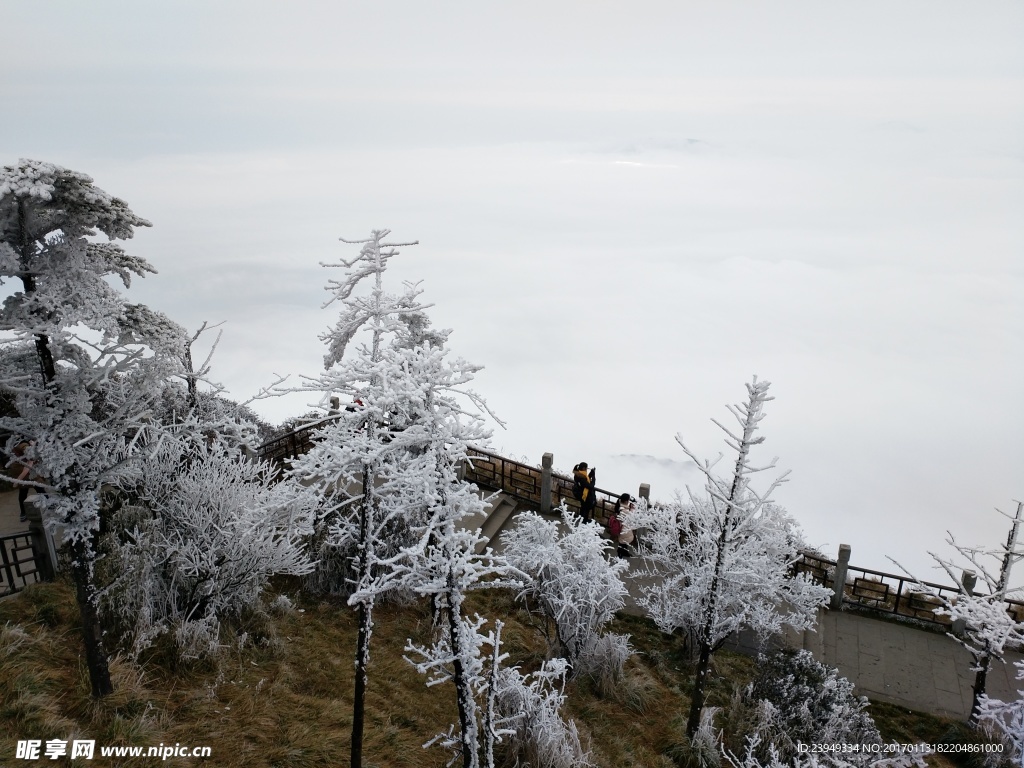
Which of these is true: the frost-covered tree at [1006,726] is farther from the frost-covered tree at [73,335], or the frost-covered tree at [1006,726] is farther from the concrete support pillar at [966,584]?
the frost-covered tree at [73,335]

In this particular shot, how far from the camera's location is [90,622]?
324 inches

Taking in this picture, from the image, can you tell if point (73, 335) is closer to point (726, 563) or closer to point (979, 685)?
point (726, 563)

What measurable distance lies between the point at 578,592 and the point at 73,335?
846cm

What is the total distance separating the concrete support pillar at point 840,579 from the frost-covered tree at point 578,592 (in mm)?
6009

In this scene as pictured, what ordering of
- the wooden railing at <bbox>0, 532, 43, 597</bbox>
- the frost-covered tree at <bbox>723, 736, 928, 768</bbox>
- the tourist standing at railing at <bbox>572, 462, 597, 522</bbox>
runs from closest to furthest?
the frost-covered tree at <bbox>723, 736, 928, 768</bbox> → the wooden railing at <bbox>0, 532, 43, 597</bbox> → the tourist standing at railing at <bbox>572, 462, 597, 522</bbox>

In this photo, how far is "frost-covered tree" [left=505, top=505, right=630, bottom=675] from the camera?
11625mm

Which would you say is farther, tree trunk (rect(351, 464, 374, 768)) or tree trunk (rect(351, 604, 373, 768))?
tree trunk (rect(351, 604, 373, 768))

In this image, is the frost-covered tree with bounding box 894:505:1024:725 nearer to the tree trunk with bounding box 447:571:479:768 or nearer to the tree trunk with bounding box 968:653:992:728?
the tree trunk with bounding box 968:653:992:728

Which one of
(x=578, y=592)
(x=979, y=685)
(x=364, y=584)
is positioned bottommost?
(x=979, y=685)

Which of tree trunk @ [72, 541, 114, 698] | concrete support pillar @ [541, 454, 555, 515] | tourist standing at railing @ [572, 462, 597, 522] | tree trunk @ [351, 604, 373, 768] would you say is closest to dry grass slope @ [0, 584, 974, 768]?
tree trunk @ [72, 541, 114, 698]

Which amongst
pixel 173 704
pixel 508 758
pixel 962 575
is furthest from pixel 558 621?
pixel 962 575

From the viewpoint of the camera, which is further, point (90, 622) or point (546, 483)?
point (546, 483)

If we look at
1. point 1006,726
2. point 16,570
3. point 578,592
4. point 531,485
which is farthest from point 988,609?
point 16,570

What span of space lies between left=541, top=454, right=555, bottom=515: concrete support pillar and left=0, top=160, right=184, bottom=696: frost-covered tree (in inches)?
418
